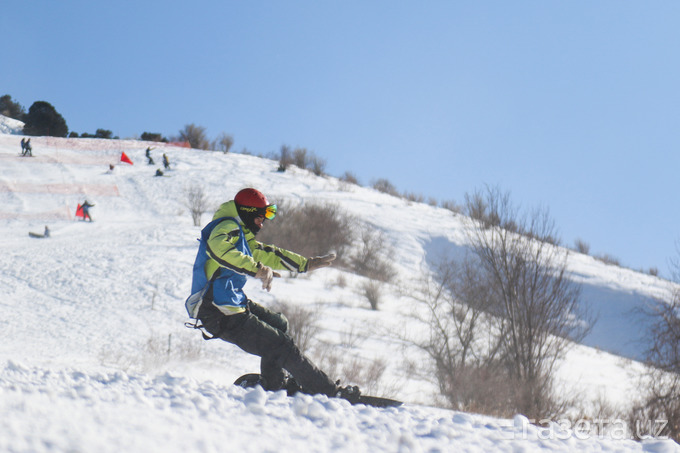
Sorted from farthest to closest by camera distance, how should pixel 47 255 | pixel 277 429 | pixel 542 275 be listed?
pixel 47 255, pixel 542 275, pixel 277 429

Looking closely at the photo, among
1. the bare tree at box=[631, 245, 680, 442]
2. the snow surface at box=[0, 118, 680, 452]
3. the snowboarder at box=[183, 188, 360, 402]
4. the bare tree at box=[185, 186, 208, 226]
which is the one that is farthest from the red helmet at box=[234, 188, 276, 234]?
the bare tree at box=[185, 186, 208, 226]

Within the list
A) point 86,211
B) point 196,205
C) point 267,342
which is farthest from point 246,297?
point 196,205

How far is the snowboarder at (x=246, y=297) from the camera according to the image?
13.7ft

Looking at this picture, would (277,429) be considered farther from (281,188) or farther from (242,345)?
(281,188)

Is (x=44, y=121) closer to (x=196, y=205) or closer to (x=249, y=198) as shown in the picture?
(x=196, y=205)

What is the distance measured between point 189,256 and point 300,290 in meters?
4.43

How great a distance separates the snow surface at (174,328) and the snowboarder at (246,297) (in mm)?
453

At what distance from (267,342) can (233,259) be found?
868mm

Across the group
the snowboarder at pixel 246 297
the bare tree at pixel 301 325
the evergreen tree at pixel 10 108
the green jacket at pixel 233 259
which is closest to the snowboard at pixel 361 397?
the snowboarder at pixel 246 297

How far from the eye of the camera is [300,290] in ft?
65.7

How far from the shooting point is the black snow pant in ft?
14.6

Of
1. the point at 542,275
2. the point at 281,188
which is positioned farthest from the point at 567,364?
the point at 281,188

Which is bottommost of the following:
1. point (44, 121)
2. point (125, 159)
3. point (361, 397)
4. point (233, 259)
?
point (361, 397)

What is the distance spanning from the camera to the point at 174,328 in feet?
47.5
